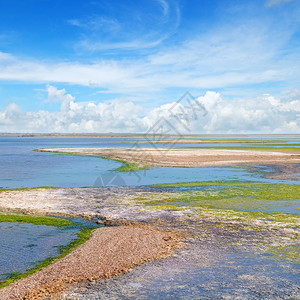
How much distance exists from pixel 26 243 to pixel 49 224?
11.4 ft

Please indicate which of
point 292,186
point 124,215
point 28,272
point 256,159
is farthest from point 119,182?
point 256,159

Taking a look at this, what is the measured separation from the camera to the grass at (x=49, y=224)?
1283cm

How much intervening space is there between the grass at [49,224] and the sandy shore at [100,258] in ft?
1.40

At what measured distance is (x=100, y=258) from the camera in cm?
1423

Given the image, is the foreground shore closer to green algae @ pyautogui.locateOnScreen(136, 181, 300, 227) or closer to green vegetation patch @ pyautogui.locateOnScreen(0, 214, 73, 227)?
green algae @ pyautogui.locateOnScreen(136, 181, 300, 227)

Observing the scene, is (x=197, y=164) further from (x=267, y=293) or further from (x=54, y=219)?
(x=267, y=293)

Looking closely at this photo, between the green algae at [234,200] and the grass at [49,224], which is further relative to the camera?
the green algae at [234,200]

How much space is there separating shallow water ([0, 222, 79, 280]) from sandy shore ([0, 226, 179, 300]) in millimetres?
1260

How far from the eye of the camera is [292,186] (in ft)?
108

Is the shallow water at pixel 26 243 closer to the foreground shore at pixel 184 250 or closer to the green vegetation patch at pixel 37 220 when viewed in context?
the green vegetation patch at pixel 37 220

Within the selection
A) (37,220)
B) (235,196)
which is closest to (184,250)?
(37,220)

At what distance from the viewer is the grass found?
1283 centimetres

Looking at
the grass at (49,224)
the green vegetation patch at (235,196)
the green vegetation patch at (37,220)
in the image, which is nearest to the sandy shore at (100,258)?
the grass at (49,224)

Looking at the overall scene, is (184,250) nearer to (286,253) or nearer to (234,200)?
(286,253)
